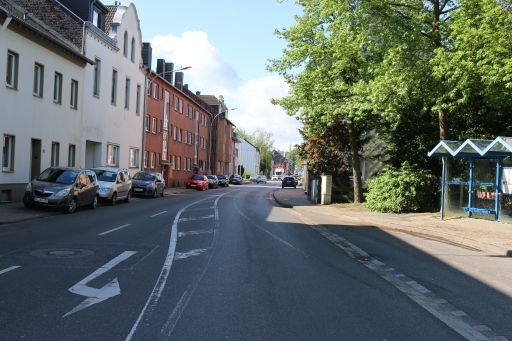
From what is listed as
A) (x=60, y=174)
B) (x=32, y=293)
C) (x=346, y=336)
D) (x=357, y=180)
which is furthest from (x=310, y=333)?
(x=357, y=180)

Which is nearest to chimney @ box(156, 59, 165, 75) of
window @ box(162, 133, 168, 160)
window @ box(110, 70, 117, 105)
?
window @ box(162, 133, 168, 160)

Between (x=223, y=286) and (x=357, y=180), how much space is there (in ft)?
69.8

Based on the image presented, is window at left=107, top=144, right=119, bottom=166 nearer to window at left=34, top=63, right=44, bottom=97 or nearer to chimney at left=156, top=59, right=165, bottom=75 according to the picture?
window at left=34, top=63, right=44, bottom=97

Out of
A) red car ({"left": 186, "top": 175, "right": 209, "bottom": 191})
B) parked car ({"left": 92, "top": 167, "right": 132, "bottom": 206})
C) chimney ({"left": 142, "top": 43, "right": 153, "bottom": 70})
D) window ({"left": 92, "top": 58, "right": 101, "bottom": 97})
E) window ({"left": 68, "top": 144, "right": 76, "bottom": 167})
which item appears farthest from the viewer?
red car ({"left": 186, "top": 175, "right": 209, "bottom": 191})

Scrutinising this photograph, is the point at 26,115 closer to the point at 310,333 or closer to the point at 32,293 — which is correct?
the point at 32,293

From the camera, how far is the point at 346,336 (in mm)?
4980

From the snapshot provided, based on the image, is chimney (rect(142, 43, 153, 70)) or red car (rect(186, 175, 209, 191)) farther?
red car (rect(186, 175, 209, 191))

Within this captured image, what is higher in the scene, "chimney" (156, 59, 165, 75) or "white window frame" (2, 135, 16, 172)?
"chimney" (156, 59, 165, 75)

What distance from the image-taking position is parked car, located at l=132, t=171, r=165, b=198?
103 feet

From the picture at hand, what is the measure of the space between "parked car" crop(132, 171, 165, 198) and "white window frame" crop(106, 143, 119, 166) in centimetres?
233

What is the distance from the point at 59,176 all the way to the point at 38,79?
22.1 feet

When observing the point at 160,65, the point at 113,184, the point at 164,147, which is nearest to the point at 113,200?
the point at 113,184

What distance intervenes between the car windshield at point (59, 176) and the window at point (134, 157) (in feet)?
62.1

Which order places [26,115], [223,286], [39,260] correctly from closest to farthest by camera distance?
1. [223,286]
2. [39,260]
3. [26,115]
